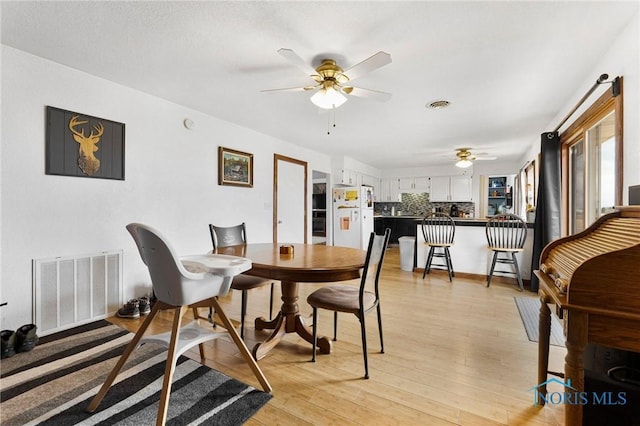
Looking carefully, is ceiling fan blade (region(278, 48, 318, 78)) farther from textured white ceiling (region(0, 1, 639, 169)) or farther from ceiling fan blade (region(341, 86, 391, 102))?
ceiling fan blade (region(341, 86, 391, 102))

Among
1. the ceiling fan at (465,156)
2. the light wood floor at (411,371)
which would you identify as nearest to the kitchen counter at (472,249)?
the light wood floor at (411,371)

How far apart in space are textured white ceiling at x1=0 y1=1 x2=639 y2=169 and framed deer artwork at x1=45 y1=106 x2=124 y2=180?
1.41 ft

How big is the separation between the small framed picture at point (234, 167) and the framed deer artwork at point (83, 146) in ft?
3.89

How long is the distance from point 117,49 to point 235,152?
75.5 inches

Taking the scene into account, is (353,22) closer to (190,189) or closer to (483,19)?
(483,19)

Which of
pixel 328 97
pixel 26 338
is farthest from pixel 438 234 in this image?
pixel 26 338

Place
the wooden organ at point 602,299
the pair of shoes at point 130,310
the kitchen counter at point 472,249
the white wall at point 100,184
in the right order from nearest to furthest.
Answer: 1. the wooden organ at point 602,299
2. the white wall at point 100,184
3. the pair of shoes at point 130,310
4. the kitchen counter at point 472,249

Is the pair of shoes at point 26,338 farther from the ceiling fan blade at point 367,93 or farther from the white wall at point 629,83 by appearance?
the white wall at point 629,83

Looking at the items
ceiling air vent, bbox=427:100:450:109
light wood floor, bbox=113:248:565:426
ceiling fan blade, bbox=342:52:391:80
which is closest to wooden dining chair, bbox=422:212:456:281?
light wood floor, bbox=113:248:565:426

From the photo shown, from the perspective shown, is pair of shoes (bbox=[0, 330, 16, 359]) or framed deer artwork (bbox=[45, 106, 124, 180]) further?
framed deer artwork (bbox=[45, 106, 124, 180])

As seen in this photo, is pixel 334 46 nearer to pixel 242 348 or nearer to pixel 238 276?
pixel 238 276

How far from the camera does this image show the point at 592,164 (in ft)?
8.86

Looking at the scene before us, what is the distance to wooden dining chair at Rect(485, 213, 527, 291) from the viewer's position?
148 inches

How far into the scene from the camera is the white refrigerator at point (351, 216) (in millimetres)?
6242
